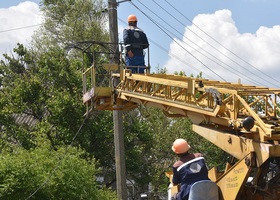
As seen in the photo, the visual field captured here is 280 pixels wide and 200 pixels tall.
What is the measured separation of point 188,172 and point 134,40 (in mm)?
6177

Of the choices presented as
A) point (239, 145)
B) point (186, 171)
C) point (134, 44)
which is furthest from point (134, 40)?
point (186, 171)

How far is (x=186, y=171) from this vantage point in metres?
9.19

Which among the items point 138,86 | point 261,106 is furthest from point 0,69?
point 261,106

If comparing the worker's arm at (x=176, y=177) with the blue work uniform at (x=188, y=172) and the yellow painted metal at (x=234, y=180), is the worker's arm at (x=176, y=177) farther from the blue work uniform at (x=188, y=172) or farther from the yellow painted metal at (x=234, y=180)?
the yellow painted metal at (x=234, y=180)

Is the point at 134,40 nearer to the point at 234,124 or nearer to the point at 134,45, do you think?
the point at 134,45

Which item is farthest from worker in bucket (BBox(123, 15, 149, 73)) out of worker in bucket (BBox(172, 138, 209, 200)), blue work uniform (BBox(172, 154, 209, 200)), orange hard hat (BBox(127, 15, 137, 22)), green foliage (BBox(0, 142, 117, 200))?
blue work uniform (BBox(172, 154, 209, 200))

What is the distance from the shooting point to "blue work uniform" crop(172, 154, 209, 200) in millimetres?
9164

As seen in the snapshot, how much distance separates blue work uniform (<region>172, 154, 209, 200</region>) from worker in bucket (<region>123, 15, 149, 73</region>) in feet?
18.5

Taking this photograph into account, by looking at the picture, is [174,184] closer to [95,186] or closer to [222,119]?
[222,119]

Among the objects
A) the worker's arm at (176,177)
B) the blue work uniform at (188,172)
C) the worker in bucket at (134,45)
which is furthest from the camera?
the worker in bucket at (134,45)

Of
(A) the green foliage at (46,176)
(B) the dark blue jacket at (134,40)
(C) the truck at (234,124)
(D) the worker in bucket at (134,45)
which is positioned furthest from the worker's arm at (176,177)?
(A) the green foliage at (46,176)

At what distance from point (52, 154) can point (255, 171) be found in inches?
391

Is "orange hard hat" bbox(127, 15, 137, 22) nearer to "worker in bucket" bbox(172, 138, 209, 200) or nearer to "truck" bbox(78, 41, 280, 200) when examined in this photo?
"truck" bbox(78, 41, 280, 200)

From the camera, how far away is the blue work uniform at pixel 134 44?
14625 millimetres
